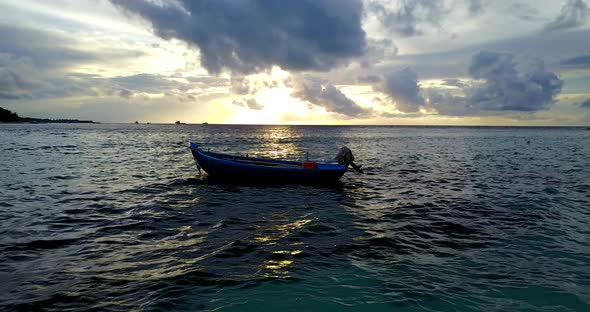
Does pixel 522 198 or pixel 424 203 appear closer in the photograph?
pixel 424 203

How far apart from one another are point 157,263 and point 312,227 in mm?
5605

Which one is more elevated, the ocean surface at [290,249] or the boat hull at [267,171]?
the boat hull at [267,171]

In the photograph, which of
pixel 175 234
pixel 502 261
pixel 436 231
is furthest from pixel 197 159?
pixel 502 261

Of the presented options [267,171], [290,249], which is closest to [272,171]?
[267,171]

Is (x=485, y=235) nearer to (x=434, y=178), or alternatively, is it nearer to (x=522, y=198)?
(x=522, y=198)

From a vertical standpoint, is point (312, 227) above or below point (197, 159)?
below

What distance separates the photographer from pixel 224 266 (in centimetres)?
873

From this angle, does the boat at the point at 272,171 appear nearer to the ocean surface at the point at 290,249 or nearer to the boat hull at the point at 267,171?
the boat hull at the point at 267,171

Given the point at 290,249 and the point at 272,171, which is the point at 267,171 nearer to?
the point at 272,171

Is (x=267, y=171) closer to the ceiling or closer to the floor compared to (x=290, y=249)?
closer to the ceiling

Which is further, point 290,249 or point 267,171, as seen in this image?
point 267,171

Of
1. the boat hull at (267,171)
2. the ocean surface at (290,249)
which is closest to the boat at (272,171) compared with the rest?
the boat hull at (267,171)

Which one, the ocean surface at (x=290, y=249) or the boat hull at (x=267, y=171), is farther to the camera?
the boat hull at (x=267, y=171)

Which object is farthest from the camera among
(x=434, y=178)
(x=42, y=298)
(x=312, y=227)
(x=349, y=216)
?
(x=434, y=178)
